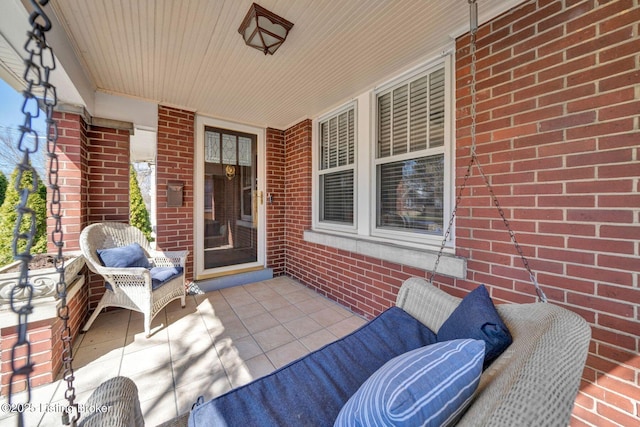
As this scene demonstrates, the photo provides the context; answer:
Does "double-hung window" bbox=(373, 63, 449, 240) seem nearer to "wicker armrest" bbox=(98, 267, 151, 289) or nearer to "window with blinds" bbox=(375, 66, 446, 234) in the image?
"window with blinds" bbox=(375, 66, 446, 234)

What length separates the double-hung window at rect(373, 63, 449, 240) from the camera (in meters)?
2.28

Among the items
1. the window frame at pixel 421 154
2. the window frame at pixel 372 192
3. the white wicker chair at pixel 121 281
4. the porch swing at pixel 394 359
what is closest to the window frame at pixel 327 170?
the window frame at pixel 372 192

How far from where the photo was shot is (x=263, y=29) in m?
1.81

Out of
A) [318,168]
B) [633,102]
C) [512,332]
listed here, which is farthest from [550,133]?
[318,168]

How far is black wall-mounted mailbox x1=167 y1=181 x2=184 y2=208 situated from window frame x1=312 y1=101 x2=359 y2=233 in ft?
5.93

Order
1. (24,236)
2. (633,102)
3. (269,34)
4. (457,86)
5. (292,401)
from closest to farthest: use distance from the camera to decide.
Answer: (24,236) → (292,401) → (633,102) → (269,34) → (457,86)

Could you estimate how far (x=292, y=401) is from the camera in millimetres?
1090

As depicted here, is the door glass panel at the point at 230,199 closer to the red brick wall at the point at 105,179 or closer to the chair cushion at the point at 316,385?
the red brick wall at the point at 105,179

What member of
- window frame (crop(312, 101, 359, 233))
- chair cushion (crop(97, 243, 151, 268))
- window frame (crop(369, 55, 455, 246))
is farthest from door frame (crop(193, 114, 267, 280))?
window frame (crop(369, 55, 455, 246))

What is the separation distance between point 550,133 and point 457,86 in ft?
2.50

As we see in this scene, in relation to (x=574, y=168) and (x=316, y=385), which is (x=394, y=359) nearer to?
(x=316, y=385)

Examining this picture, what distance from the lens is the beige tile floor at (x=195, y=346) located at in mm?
1700

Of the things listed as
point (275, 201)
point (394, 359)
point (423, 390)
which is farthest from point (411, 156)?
point (275, 201)

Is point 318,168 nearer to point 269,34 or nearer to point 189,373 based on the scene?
point 269,34
